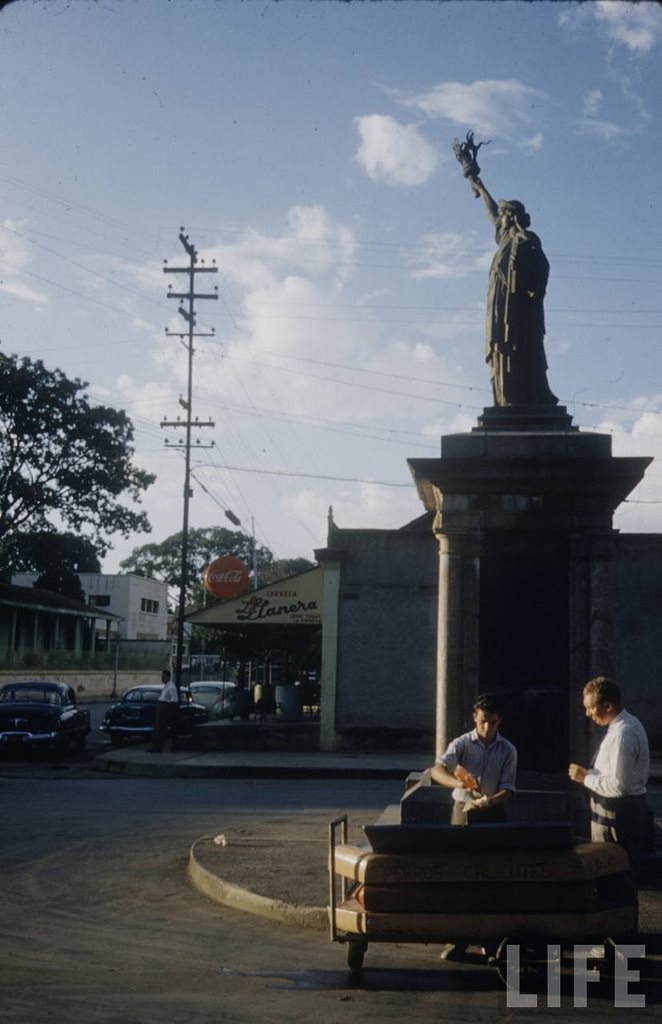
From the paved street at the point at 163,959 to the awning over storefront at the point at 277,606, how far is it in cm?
1301

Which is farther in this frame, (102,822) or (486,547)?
(102,822)

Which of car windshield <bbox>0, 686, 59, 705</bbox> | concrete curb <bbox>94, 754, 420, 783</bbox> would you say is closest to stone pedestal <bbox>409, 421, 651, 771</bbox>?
concrete curb <bbox>94, 754, 420, 783</bbox>

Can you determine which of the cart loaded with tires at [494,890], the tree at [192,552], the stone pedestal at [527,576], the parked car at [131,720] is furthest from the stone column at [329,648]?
the tree at [192,552]

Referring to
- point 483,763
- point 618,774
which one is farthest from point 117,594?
point 618,774

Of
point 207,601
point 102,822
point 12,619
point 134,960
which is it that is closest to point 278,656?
point 12,619

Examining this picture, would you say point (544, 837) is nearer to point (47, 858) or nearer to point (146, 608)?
point (47, 858)

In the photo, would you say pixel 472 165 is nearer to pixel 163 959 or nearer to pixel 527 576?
pixel 527 576

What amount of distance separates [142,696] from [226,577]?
682 cm

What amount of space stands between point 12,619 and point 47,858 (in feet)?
163

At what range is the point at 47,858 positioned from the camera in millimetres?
10641

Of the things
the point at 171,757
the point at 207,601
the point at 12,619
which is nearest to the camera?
the point at 171,757

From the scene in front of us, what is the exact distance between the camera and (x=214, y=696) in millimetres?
38656

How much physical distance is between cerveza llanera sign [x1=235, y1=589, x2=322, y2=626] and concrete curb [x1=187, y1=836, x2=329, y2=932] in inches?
619

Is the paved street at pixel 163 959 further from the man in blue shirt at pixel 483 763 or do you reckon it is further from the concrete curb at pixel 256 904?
the man in blue shirt at pixel 483 763
